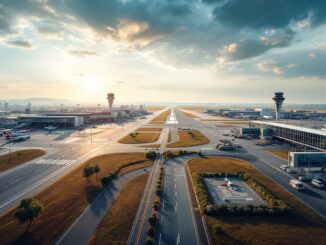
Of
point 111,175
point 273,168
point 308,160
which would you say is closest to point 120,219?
point 111,175

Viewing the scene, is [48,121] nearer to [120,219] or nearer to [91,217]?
[91,217]

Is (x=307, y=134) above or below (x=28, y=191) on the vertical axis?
above

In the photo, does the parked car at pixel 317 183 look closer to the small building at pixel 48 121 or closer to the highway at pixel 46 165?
the highway at pixel 46 165

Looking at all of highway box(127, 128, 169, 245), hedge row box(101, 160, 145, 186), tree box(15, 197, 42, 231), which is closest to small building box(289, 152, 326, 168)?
highway box(127, 128, 169, 245)

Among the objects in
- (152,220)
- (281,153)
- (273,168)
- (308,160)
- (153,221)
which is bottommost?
(153,221)

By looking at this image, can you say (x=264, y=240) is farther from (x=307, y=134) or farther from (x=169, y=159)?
(x=307, y=134)

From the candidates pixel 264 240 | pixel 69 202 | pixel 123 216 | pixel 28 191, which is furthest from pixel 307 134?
pixel 28 191

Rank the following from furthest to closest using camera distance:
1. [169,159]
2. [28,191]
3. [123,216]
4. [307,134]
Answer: [307,134], [169,159], [28,191], [123,216]
